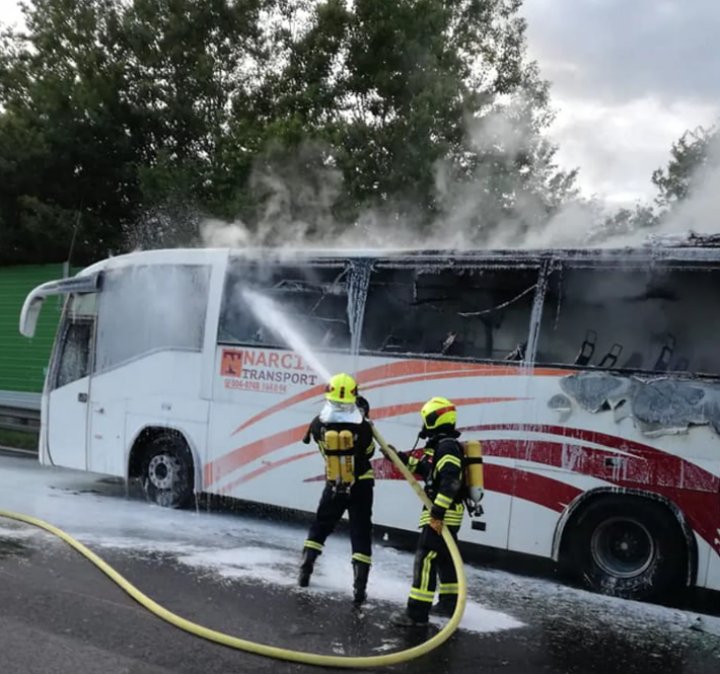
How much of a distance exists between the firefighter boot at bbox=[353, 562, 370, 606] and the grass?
9763 millimetres

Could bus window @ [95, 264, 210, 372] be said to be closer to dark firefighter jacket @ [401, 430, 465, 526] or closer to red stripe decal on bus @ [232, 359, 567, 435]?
red stripe decal on bus @ [232, 359, 567, 435]

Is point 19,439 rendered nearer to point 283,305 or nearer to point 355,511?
point 283,305

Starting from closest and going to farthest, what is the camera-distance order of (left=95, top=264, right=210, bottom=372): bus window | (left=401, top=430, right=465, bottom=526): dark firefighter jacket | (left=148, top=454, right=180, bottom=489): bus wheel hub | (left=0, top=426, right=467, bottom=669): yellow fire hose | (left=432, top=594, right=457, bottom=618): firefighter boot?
(left=0, top=426, right=467, bottom=669): yellow fire hose < (left=401, top=430, right=465, bottom=526): dark firefighter jacket < (left=432, top=594, right=457, bottom=618): firefighter boot < (left=95, top=264, right=210, bottom=372): bus window < (left=148, top=454, right=180, bottom=489): bus wheel hub

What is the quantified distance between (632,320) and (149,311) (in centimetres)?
533

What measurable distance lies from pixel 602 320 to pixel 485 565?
8.19 ft

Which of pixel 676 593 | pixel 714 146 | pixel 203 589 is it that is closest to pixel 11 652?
pixel 203 589

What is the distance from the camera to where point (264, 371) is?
8953 millimetres

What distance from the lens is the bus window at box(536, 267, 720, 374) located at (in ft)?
22.7

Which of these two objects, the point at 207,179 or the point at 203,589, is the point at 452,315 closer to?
the point at 203,589

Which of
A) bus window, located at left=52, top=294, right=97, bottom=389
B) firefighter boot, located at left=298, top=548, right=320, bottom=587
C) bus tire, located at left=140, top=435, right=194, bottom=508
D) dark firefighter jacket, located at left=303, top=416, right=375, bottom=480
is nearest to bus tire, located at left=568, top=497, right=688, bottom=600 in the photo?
dark firefighter jacket, located at left=303, top=416, right=375, bottom=480

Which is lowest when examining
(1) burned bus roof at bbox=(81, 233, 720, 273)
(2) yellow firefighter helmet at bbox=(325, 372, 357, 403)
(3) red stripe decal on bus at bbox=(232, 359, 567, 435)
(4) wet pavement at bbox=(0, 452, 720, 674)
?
(4) wet pavement at bbox=(0, 452, 720, 674)

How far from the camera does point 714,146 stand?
957cm

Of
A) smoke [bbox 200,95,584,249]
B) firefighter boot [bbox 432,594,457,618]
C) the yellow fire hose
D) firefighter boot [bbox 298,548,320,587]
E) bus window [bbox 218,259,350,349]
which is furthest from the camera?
smoke [bbox 200,95,584,249]

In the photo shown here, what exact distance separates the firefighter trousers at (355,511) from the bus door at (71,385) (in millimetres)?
4801
